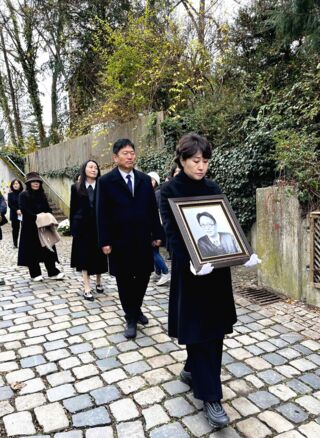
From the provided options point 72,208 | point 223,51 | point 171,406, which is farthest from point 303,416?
point 223,51

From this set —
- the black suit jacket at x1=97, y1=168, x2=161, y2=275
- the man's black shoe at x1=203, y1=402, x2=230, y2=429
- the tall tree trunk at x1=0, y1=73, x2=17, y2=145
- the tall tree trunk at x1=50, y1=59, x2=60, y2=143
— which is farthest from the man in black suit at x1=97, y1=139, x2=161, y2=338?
the tall tree trunk at x1=0, y1=73, x2=17, y2=145

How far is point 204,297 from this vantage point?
2270 mm

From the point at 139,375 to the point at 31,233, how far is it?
345 cm

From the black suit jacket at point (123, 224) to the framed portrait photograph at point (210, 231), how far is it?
4.34 ft

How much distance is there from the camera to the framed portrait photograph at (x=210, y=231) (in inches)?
83.6

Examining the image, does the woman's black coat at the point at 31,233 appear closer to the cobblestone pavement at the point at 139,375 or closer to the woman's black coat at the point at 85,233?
the woman's black coat at the point at 85,233

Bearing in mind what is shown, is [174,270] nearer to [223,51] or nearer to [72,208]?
[72,208]

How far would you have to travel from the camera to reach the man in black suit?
3502mm

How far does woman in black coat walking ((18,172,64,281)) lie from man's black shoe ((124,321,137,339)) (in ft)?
8.24

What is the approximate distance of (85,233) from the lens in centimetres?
481

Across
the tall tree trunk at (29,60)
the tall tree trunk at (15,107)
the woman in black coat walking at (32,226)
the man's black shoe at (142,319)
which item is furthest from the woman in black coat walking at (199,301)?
the tall tree trunk at (15,107)

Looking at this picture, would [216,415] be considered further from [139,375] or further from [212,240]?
[212,240]

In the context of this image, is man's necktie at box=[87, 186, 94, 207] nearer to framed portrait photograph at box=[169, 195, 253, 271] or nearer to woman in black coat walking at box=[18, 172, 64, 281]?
woman in black coat walking at box=[18, 172, 64, 281]

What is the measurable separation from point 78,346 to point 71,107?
14.4m
